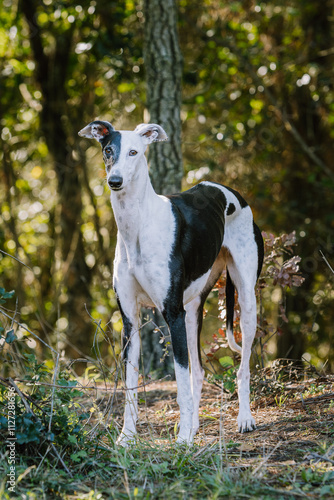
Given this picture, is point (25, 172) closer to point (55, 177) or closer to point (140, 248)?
point (55, 177)

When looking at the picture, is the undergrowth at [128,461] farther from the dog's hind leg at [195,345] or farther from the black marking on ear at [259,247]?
the black marking on ear at [259,247]

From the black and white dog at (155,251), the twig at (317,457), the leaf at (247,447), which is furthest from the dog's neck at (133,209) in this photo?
the twig at (317,457)

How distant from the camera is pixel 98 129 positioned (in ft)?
13.3

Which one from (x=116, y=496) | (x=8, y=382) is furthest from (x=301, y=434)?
(x=8, y=382)

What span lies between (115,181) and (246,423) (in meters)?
2.09

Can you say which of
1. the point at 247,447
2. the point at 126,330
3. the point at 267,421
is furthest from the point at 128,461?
the point at 267,421

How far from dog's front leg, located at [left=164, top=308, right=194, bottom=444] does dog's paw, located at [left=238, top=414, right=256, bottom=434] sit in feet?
1.92

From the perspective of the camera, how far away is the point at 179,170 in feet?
20.9

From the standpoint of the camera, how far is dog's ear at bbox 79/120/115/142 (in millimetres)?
3950

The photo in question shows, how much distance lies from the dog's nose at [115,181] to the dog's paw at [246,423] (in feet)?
6.65

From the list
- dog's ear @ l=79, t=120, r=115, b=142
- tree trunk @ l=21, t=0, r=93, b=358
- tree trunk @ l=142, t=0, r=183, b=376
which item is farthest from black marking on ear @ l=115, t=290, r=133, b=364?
tree trunk @ l=21, t=0, r=93, b=358

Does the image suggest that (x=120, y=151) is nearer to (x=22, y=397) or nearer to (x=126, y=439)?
(x=22, y=397)

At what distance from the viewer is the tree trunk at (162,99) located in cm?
630

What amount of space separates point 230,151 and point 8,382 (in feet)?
22.1
